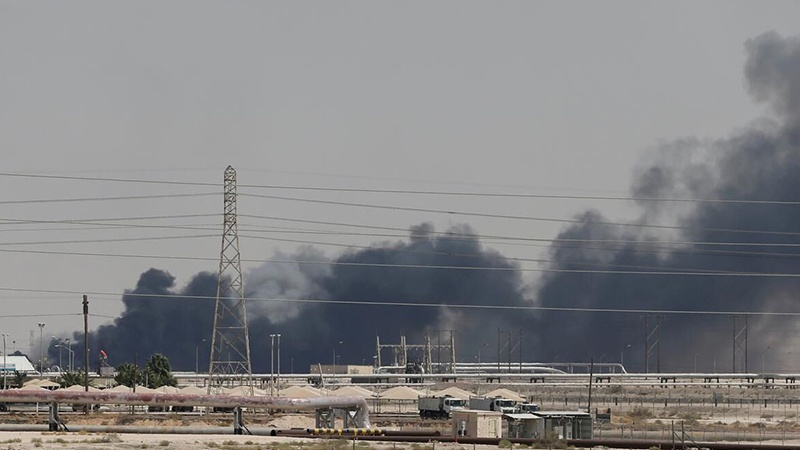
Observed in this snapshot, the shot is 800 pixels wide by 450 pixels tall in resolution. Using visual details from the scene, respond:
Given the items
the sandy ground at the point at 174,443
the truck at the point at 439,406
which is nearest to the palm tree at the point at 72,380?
the truck at the point at 439,406

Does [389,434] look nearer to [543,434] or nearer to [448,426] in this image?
[543,434]

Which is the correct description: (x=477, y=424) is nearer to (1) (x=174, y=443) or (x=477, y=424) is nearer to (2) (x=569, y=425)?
(2) (x=569, y=425)

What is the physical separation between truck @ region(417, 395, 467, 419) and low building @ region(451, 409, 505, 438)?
34.1 meters

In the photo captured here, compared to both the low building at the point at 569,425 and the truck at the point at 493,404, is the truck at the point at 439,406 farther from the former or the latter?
the low building at the point at 569,425

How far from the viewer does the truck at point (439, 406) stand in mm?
134875

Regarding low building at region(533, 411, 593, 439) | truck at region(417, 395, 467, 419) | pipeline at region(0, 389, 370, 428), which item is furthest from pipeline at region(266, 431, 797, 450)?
truck at region(417, 395, 467, 419)

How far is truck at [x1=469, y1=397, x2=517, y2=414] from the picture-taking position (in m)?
127

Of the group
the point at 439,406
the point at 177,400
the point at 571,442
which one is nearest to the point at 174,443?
the point at 177,400

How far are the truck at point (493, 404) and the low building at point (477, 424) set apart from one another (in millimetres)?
22614

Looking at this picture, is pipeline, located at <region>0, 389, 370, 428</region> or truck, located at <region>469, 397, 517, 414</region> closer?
pipeline, located at <region>0, 389, 370, 428</region>

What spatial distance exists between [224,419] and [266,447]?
3333 cm

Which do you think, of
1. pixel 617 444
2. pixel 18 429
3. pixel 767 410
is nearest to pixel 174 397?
pixel 18 429

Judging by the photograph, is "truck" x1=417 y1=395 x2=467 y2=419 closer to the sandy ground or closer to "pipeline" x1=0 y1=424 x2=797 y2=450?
"pipeline" x1=0 y1=424 x2=797 y2=450

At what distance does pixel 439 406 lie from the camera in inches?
5389
